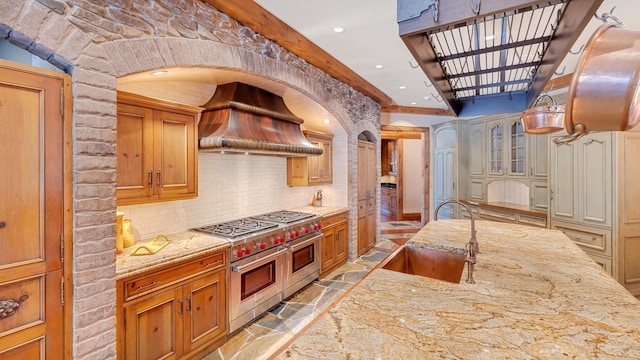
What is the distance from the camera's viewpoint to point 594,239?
3424 millimetres

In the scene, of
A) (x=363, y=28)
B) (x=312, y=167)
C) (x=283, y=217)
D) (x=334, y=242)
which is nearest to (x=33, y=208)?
(x=283, y=217)

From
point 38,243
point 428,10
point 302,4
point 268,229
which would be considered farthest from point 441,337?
point 302,4

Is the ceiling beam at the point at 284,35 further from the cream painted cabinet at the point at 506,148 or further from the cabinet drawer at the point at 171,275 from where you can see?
the cream painted cabinet at the point at 506,148

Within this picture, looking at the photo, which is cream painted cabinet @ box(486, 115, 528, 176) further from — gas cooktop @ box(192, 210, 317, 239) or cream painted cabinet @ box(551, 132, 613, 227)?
gas cooktop @ box(192, 210, 317, 239)

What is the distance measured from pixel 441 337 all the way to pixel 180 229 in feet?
8.26

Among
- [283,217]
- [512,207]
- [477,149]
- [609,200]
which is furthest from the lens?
[477,149]

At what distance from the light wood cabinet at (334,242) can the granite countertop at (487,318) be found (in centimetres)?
239

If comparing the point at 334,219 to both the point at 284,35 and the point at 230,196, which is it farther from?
the point at 284,35

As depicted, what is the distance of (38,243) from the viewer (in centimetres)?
147

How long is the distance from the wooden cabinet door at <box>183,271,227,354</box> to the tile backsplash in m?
0.71

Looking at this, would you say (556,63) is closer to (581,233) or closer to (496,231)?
(496,231)

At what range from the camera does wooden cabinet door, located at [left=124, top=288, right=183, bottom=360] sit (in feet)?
6.11

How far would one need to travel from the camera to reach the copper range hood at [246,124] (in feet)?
8.52

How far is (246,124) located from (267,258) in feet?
4.39
